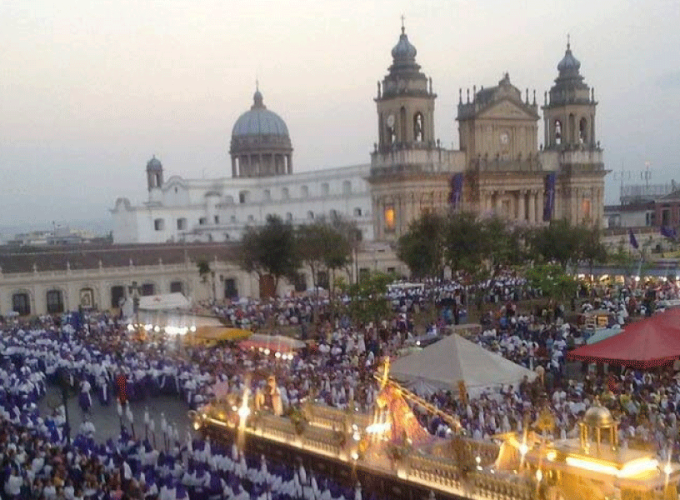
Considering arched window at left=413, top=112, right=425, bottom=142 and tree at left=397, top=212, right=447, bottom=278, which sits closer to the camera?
tree at left=397, top=212, right=447, bottom=278

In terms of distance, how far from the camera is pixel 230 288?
54.2 metres

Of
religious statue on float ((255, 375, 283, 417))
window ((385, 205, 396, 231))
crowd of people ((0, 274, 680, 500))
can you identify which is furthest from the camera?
window ((385, 205, 396, 231))

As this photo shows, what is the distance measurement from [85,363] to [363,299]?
509 inches

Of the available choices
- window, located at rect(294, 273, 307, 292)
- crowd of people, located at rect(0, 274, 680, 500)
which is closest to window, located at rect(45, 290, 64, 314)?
crowd of people, located at rect(0, 274, 680, 500)

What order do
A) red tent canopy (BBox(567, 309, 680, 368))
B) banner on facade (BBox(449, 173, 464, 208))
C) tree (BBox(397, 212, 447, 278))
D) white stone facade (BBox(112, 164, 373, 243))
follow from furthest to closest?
white stone facade (BBox(112, 164, 373, 243)) < banner on facade (BBox(449, 173, 464, 208)) < tree (BBox(397, 212, 447, 278)) < red tent canopy (BBox(567, 309, 680, 368))

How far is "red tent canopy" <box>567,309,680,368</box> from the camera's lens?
21062 mm

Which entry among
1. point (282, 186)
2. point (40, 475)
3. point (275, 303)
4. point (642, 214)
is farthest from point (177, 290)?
point (642, 214)

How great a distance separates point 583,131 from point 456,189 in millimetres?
16129

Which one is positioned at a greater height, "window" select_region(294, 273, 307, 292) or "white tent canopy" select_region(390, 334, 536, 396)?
"white tent canopy" select_region(390, 334, 536, 396)

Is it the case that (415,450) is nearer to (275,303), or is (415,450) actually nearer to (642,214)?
(275,303)

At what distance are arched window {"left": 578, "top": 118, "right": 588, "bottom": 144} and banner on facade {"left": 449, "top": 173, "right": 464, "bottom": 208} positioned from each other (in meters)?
14.6

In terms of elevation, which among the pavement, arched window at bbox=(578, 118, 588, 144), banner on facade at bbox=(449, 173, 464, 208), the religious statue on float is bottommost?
the pavement

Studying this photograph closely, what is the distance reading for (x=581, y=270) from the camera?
52.0 metres

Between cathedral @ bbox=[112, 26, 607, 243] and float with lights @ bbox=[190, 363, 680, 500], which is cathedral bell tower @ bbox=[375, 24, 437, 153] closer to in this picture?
cathedral @ bbox=[112, 26, 607, 243]
